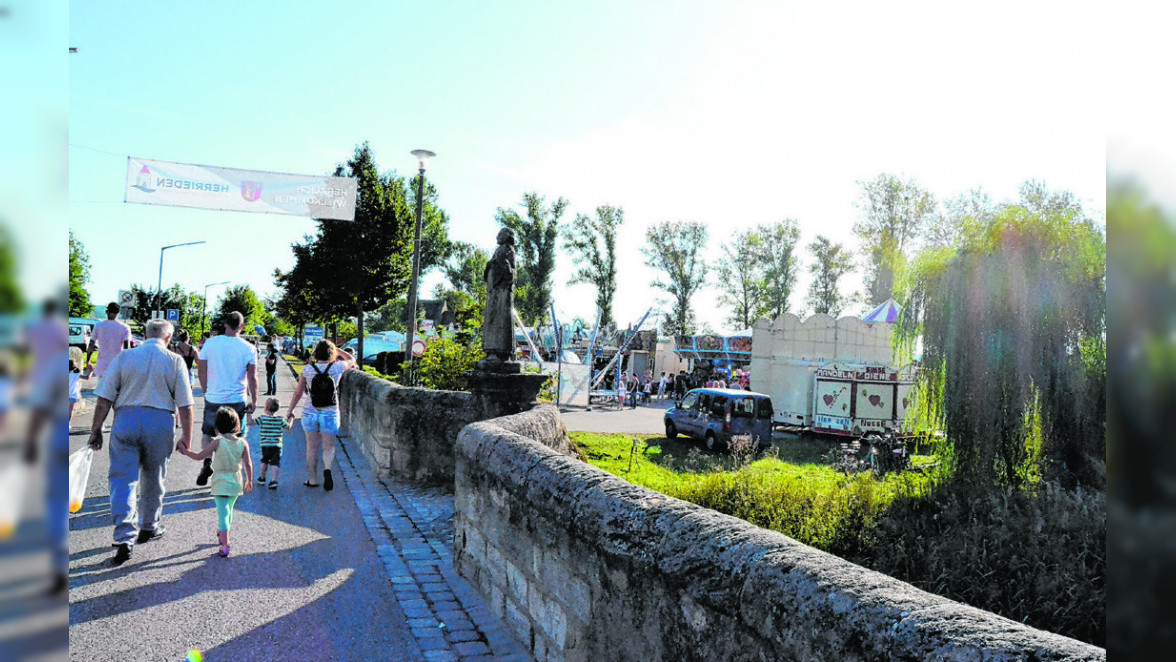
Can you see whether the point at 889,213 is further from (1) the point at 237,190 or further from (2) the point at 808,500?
(2) the point at 808,500

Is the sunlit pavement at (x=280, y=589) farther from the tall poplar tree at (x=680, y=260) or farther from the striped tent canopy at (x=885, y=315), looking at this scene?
the tall poplar tree at (x=680, y=260)

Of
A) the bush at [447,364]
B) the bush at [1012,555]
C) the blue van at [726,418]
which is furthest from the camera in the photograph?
the blue van at [726,418]

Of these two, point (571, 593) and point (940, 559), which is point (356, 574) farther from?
point (940, 559)

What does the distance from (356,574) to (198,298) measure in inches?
2486

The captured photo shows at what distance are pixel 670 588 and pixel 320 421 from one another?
6.08 metres

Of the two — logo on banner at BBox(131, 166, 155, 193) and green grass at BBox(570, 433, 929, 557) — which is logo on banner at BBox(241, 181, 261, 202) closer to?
logo on banner at BBox(131, 166, 155, 193)

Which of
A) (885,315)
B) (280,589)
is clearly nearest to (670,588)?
(280,589)

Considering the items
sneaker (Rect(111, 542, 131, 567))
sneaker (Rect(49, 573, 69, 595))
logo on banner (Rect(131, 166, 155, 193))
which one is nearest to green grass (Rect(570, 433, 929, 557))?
sneaker (Rect(111, 542, 131, 567))

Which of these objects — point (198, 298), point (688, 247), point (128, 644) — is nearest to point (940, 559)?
point (128, 644)

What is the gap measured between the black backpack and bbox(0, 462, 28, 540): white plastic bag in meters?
8.24

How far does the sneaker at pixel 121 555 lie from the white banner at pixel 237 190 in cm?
1030

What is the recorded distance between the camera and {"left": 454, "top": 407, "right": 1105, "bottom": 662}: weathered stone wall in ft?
6.73

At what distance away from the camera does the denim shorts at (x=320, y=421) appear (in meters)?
8.09

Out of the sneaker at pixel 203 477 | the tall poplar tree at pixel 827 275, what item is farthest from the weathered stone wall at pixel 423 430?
the tall poplar tree at pixel 827 275
